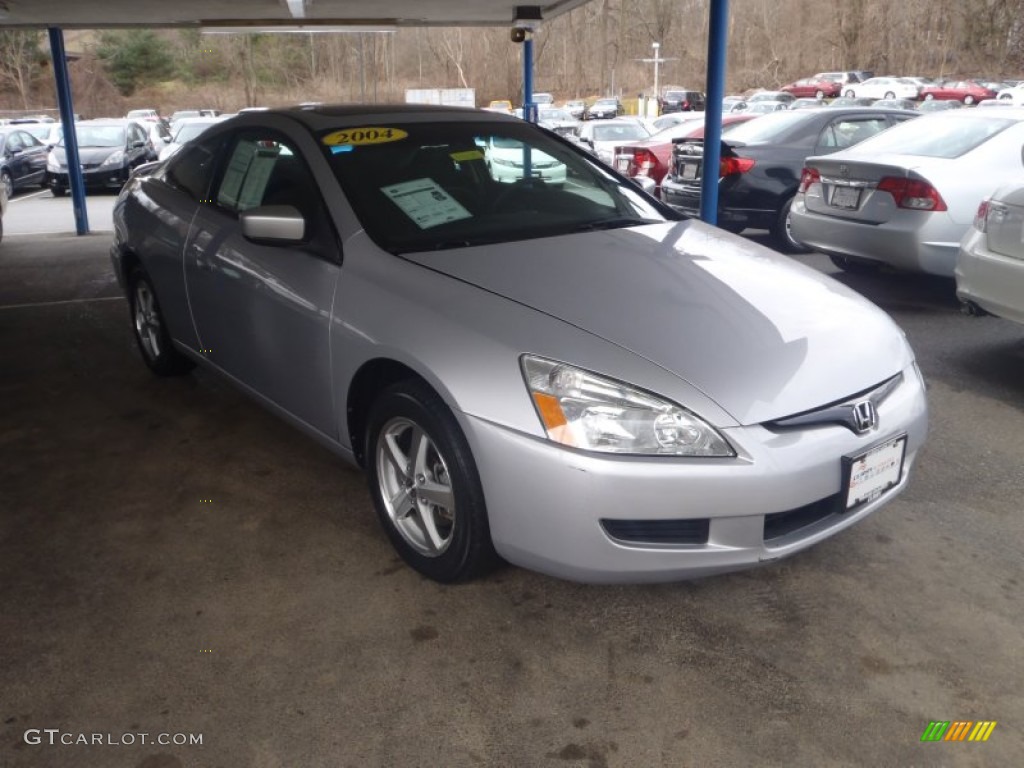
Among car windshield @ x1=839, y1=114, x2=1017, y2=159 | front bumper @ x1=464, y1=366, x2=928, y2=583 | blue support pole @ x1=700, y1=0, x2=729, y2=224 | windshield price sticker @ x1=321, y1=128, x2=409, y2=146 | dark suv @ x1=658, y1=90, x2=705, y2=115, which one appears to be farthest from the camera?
dark suv @ x1=658, y1=90, x2=705, y2=115

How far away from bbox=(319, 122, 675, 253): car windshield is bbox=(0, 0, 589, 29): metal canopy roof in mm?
5612

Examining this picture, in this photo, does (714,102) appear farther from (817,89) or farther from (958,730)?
(817,89)

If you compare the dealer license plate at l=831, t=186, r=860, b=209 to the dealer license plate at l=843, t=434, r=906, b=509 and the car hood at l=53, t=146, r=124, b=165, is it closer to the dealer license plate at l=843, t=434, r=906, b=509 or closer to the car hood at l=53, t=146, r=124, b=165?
the dealer license plate at l=843, t=434, r=906, b=509

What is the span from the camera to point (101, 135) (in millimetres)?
18219

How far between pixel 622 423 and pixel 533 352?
12.8 inches

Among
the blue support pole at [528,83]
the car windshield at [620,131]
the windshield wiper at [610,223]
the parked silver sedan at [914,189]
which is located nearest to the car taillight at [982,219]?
the parked silver sedan at [914,189]

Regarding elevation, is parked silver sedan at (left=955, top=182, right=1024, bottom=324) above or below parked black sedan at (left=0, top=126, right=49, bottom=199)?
above

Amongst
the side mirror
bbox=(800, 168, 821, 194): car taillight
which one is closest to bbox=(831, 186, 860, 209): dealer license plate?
bbox=(800, 168, 821, 194): car taillight

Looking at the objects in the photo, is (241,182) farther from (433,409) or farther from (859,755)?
(859,755)

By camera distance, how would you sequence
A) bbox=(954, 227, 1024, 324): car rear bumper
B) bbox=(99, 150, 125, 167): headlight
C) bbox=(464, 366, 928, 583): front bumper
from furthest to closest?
bbox=(99, 150, 125, 167): headlight
bbox=(954, 227, 1024, 324): car rear bumper
bbox=(464, 366, 928, 583): front bumper

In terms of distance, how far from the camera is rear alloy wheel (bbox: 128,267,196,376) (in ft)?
15.7

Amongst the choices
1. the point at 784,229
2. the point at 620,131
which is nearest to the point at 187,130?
the point at 620,131

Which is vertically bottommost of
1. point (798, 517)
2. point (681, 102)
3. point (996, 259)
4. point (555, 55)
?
point (681, 102)

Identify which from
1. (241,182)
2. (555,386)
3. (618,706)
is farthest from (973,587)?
(241,182)
